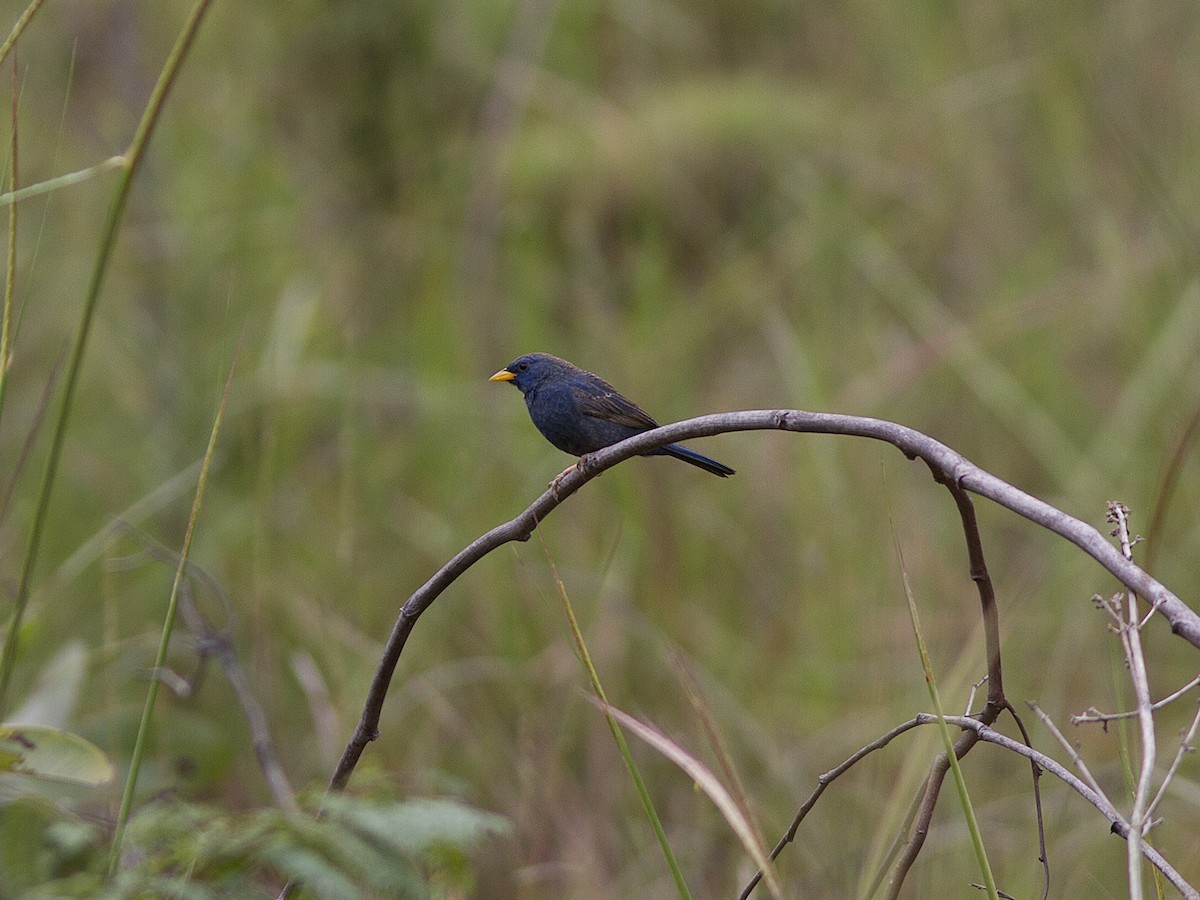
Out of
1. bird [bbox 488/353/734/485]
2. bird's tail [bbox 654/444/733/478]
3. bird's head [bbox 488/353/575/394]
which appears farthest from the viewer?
bird's head [bbox 488/353/575/394]

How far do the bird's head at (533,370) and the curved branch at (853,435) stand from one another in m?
1.69

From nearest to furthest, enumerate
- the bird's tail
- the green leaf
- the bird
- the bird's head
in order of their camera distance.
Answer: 1. the green leaf
2. the bird's tail
3. the bird
4. the bird's head

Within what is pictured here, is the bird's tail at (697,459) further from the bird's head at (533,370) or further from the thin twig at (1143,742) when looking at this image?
the thin twig at (1143,742)

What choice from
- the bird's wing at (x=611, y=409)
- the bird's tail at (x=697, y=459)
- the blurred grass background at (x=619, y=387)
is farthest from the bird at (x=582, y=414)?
the blurred grass background at (x=619, y=387)

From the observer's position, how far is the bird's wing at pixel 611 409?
3301 mm

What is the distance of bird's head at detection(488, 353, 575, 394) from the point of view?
12.1 ft

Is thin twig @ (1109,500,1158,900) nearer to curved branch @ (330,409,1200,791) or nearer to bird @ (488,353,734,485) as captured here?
curved branch @ (330,409,1200,791)

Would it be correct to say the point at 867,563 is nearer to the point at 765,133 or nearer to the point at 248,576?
the point at 248,576

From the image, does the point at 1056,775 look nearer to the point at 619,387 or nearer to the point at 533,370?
the point at 533,370

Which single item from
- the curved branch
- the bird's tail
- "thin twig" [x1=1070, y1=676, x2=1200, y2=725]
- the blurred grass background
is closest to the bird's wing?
the bird's tail

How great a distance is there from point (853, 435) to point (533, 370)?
2510mm

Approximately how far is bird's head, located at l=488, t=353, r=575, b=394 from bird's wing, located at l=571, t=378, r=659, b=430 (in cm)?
27

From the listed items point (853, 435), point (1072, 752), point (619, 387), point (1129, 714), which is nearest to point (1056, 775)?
point (1072, 752)

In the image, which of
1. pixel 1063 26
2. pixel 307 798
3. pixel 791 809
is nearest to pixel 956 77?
pixel 1063 26
